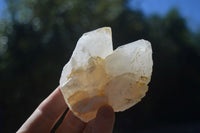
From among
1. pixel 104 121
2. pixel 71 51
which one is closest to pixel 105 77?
pixel 104 121

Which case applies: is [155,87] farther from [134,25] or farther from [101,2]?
[101,2]

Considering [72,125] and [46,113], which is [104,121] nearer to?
[72,125]

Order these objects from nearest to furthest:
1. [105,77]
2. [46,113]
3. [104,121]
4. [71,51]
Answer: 1. [104,121]
2. [105,77]
3. [46,113]
4. [71,51]

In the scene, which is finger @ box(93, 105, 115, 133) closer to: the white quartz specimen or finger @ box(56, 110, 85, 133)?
the white quartz specimen

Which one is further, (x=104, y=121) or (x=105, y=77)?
(x=105, y=77)

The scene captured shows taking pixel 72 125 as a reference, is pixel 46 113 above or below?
above

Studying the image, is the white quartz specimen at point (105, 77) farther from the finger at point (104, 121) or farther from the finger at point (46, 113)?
the finger at point (46, 113)

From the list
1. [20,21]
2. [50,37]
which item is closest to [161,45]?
[50,37]

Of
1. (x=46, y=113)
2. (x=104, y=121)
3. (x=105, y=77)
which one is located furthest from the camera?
(x=46, y=113)
